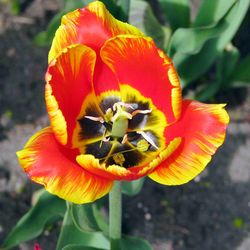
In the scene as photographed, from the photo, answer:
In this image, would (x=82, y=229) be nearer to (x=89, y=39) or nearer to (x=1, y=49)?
(x=89, y=39)

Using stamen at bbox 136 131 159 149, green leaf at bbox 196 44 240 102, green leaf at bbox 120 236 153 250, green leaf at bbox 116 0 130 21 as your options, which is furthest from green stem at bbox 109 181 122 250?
green leaf at bbox 196 44 240 102

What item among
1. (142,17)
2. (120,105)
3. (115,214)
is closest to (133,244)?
(115,214)

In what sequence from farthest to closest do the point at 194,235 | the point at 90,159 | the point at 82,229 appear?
the point at 194,235
the point at 82,229
the point at 90,159

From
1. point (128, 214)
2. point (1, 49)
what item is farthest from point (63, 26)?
point (1, 49)

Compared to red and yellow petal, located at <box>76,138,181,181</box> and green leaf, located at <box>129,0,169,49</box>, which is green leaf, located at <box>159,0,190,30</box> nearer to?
green leaf, located at <box>129,0,169,49</box>

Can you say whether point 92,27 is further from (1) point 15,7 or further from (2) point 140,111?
(1) point 15,7

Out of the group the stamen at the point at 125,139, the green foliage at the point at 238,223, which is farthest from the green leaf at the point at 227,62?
A: the stamen at the point at 125,139
